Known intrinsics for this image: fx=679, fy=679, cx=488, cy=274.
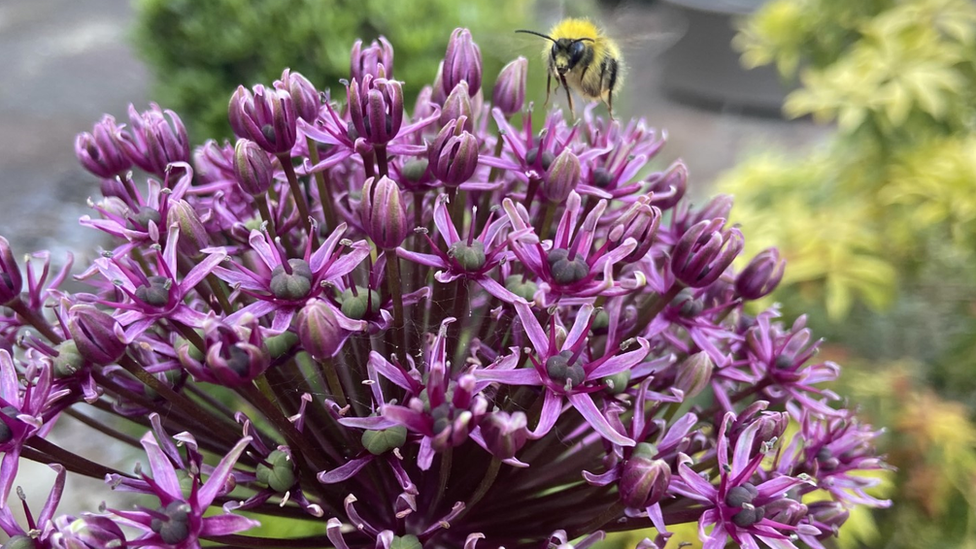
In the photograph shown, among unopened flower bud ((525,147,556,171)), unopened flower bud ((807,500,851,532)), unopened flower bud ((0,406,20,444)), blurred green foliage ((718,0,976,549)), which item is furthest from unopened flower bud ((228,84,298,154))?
blurred green foliage ((718,0,976,549))

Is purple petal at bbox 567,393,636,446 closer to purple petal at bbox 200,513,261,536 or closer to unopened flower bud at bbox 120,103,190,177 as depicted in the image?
purple petal at bbox 200,513,261,536

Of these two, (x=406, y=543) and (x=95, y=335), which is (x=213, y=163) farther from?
(x=406, y=543)

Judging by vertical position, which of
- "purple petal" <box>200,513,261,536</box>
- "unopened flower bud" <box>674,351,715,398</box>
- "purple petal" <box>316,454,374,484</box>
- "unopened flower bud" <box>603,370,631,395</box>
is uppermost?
"purple petal" <box>200,513,261,536</box>

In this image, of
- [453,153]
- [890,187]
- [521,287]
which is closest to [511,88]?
[453,153]

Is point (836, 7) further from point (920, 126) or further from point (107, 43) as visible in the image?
point (107, 43)

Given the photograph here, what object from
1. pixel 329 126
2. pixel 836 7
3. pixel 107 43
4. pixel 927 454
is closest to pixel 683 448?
pixel 329 126

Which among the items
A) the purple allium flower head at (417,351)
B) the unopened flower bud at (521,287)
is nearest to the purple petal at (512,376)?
the purple allium flower head at (417,351)
